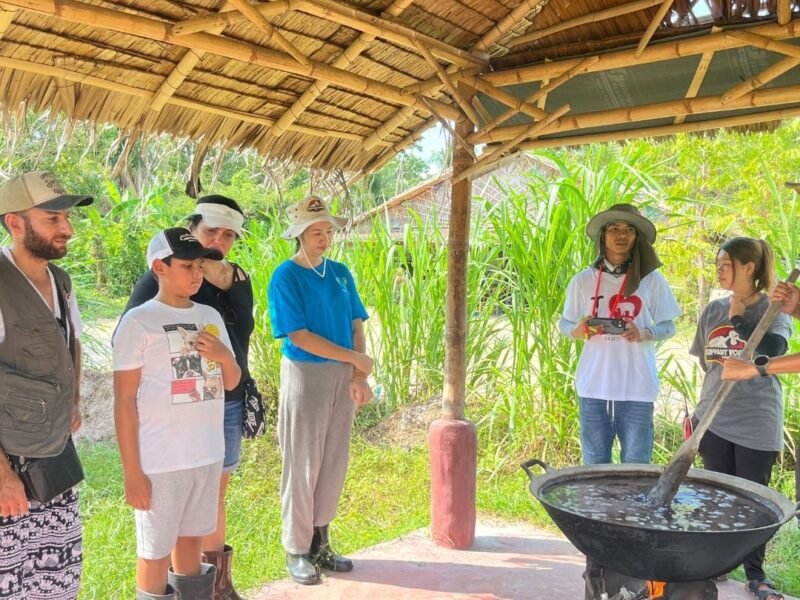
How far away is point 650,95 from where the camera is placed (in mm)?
3557

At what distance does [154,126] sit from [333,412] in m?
1.47

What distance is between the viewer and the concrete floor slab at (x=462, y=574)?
323cm

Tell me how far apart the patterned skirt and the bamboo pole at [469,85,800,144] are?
2470 millimetres

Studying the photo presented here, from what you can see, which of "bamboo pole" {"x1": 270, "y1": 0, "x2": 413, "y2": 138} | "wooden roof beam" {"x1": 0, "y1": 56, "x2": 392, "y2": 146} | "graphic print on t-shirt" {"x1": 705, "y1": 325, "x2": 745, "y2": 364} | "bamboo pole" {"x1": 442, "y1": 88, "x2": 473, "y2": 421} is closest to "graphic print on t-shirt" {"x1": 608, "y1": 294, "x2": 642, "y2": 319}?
"graphic print on t-shirt" {"x1": 705, "y1": 325, "x2": 745, "y2": 364}

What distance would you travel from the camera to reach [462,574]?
3479mm

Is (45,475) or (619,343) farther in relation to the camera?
(619,343)

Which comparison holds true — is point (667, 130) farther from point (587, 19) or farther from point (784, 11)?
point (784, 11)

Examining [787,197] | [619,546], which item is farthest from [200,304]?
[787,197]

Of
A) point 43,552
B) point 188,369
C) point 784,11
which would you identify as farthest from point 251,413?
point 784,11

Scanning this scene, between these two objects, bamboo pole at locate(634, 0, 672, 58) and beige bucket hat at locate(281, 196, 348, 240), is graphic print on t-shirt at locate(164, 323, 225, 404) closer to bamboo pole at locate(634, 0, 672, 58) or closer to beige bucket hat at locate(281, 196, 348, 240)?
beige bucket hat at locate(281, 196, 348, 240)

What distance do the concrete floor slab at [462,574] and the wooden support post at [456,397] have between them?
0.23m

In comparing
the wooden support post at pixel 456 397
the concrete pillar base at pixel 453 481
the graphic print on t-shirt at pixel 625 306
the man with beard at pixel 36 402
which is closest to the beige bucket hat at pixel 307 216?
the wooden support post at pixel 456 397

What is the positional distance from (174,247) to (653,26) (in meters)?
2.10

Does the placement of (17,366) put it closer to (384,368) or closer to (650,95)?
(650,95)
